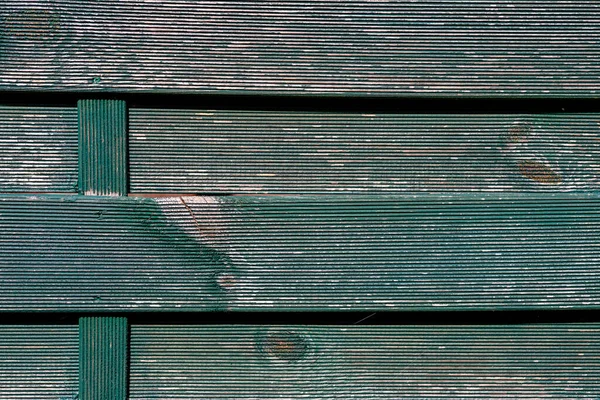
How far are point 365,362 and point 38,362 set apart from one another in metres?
1.02

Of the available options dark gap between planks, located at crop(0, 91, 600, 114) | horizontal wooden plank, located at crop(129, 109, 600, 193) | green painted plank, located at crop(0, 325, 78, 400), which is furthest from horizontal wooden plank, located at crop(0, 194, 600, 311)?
dark gap between planks, located at crop(0, 91, 600, 114)

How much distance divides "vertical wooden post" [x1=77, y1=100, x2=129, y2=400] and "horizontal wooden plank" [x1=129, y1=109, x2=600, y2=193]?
27 cm

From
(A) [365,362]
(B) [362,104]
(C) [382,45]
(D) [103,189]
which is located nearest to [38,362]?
(D) [103,189]

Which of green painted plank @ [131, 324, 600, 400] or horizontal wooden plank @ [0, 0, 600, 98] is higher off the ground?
horizontal wooden plank @ [0, 0, 600, 98]

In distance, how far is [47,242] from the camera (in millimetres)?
1510

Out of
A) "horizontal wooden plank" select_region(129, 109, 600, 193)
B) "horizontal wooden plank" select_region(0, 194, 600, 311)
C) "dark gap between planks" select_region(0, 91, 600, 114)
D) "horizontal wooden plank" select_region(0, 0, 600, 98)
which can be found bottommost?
"horizontal wooden plank" select_region(0, 194, 600, 311)

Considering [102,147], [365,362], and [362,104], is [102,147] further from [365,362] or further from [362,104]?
[365,362]

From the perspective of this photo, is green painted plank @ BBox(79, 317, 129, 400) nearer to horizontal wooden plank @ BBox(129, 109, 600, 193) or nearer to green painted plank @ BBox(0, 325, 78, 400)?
green painted plank @ BBox(0, 325, 78, 400)

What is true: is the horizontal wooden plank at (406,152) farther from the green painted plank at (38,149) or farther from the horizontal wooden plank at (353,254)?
the green painted plank at (38,149)

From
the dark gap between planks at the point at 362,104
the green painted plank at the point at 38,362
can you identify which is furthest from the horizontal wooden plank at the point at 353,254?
the dark gap between planks at the point at 362,104

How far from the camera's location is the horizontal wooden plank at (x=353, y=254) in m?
1.53

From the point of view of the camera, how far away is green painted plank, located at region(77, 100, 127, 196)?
151 centimetres

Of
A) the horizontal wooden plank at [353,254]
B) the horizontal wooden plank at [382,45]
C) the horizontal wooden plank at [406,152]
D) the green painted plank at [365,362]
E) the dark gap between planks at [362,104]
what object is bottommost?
the green painted plank at [365,362]

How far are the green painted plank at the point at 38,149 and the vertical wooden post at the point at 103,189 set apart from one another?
51 mm
